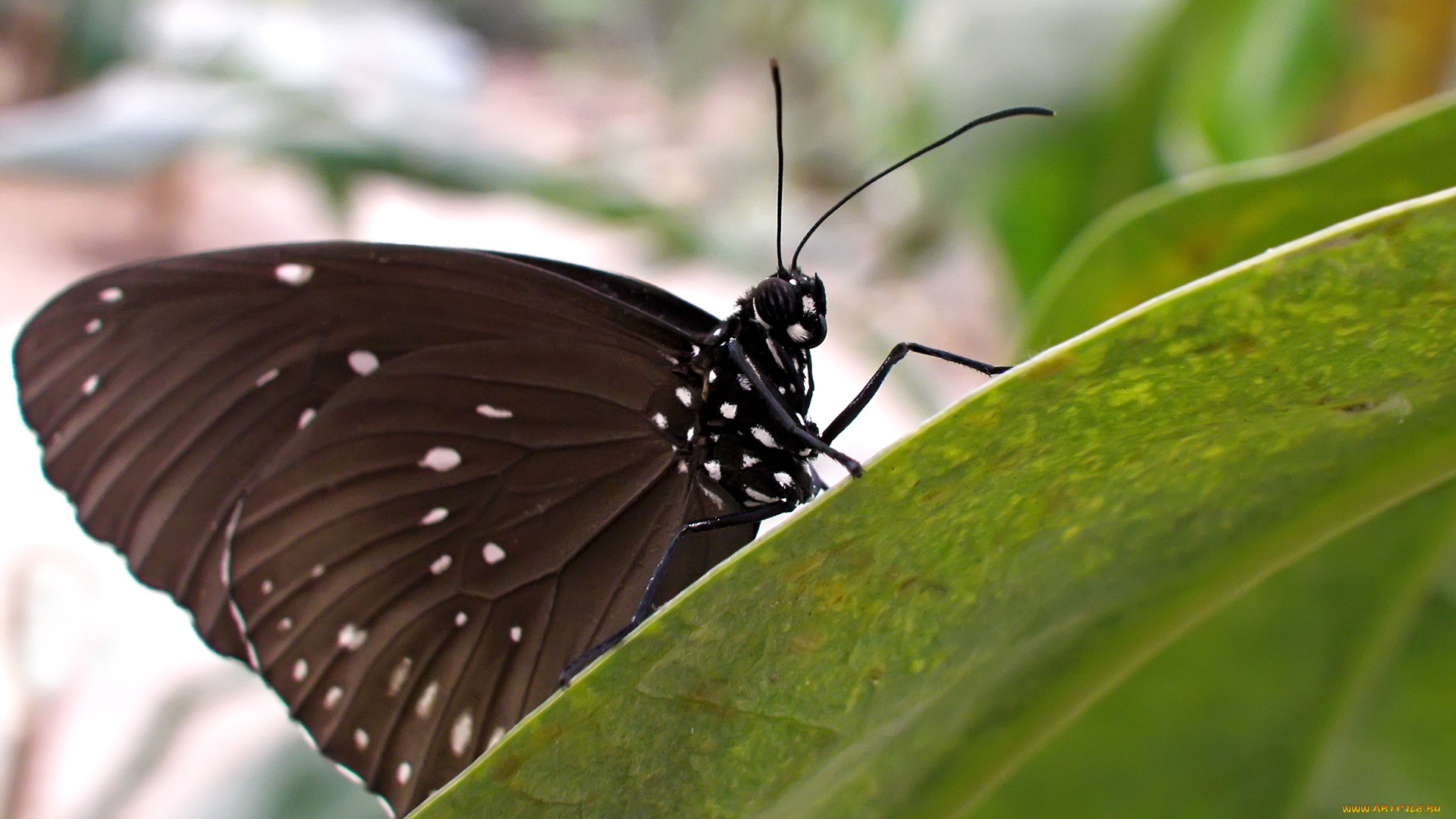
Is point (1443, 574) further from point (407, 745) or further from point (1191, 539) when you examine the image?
point (407, 745)

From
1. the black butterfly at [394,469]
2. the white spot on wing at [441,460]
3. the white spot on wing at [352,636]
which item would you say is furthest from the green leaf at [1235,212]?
the white spot on wing at [352,636]

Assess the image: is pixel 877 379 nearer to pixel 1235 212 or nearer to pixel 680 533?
pixel 680 533

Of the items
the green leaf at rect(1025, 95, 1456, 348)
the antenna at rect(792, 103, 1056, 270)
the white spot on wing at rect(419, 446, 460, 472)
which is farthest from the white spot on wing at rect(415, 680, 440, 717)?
the green leaf at rect(1025, 95, 1456, 348)

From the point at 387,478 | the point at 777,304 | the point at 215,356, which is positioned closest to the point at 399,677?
the point at 387,478

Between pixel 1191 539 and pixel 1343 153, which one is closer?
pixel 1191 539

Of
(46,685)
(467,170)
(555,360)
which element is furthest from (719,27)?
(555,360)

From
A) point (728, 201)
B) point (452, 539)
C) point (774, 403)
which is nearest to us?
point (774, 403)
